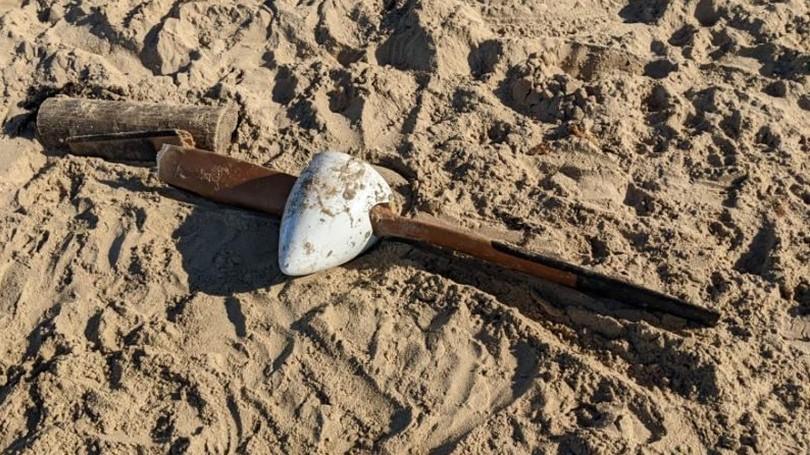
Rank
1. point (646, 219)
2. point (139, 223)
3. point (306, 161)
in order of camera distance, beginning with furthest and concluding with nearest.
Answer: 1. point (306, 161)
2. point (139, 223)
3. point (646, 219)

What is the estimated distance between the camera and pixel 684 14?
13.3ft

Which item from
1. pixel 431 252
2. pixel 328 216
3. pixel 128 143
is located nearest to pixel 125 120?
pixel 128 143

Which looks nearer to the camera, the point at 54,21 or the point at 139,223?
the point at 139,223

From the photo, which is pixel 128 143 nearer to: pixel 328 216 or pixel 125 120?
pixel 125 120

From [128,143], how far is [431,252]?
1550 mm

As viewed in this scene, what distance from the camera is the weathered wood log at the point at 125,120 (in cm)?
372

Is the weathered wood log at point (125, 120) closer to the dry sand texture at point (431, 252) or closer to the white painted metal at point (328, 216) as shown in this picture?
the dry sand texture at point (431, 252)

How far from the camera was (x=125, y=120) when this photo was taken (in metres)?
3.80

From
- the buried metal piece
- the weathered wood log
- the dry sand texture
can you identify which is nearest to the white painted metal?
the buried metal piece

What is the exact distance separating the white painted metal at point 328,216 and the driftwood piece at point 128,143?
2.49ft

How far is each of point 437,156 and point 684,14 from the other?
153 centimetres

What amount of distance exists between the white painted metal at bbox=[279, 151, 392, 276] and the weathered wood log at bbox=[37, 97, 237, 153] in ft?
2.20

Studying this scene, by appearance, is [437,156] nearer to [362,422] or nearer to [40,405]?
[362,422]

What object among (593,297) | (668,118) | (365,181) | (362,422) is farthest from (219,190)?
(668,118)
